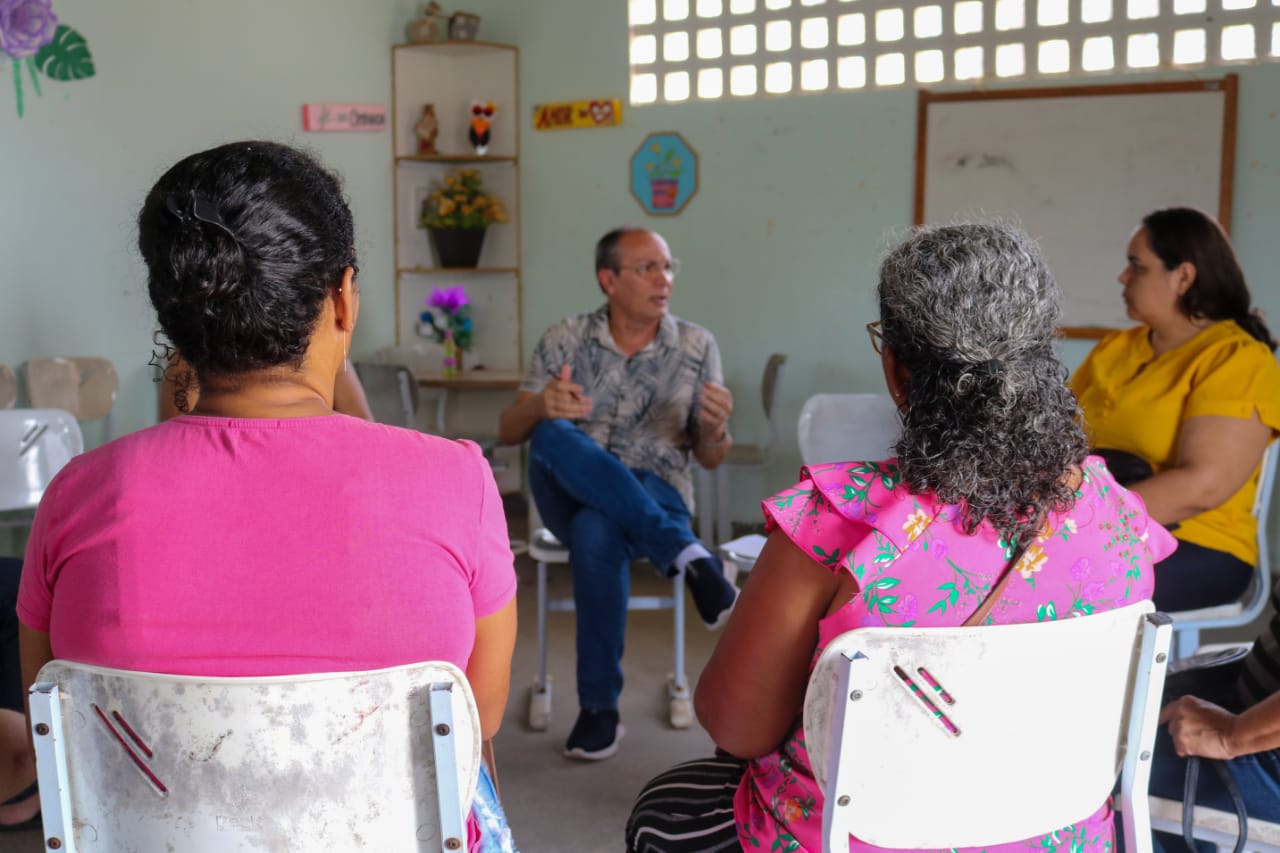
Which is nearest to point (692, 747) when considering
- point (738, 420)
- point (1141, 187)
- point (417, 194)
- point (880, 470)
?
point (880, 470)

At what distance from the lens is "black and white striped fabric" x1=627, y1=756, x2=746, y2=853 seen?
1.47 meters

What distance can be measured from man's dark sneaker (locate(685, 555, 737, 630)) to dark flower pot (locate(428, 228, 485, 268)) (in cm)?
308

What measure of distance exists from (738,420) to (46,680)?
169 inches

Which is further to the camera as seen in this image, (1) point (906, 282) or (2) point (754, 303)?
(2) point (754, 303)

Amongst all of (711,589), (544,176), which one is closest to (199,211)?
(711,589)

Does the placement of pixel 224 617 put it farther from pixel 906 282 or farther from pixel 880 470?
pixel 906 282

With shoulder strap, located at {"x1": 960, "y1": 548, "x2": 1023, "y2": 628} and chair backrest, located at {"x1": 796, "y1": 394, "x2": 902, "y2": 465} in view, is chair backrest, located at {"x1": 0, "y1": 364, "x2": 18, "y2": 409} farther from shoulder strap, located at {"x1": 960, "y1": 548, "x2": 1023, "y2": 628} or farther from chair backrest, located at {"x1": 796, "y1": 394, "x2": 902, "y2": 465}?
shoulder strap, located at {"x1": 960, "y1": 548, "x2": 1023, "y2": 628}

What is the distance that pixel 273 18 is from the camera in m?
5.00

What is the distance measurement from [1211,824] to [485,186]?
4.67m

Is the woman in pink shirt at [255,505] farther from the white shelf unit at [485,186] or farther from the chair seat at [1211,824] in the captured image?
the white shelf unit at [485,186]

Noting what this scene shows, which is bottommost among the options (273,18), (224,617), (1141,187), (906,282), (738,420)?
(738,420)

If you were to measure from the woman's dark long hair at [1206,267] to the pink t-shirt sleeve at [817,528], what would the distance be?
1.82m

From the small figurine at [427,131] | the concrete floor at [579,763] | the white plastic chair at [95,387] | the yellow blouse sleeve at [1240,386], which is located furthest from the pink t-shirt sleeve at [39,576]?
the small figurine at [427,131]

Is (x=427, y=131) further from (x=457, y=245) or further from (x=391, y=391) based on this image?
(x=391, y=391)
